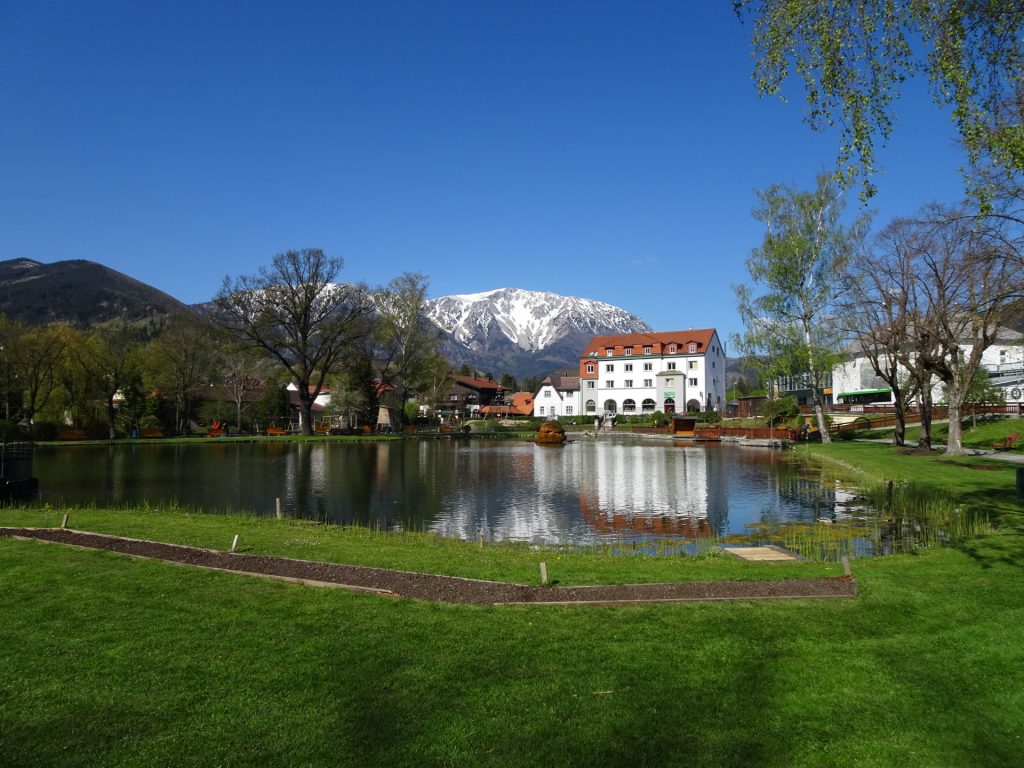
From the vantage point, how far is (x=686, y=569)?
12.0 metres

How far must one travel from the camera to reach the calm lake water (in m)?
20.8

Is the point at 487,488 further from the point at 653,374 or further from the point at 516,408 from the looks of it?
the point at 516,408

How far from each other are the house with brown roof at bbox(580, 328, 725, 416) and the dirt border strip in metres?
86.2

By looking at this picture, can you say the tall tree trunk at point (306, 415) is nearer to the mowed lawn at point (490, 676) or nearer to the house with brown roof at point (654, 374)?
the house with brown roof at point (654, 374)

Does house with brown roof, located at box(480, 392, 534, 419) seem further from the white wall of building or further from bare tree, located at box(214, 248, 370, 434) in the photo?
bare tree, located at box(214, 248, 370, 434)

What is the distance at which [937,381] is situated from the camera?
58031 millimetres

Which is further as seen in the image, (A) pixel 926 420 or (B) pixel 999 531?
(A) pixel 926 420

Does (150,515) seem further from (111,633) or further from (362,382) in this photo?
(362,382)

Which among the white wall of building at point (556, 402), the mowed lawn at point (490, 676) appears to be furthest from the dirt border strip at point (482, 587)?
the white wall of building at point (556, 402)

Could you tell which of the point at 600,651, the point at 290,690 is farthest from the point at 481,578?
the point at 290,690

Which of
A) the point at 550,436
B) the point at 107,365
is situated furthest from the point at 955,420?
the point at 107,365

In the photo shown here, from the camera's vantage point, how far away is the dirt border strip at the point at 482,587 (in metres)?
9.38

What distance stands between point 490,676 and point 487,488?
23208mm

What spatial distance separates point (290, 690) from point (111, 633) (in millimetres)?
2856
